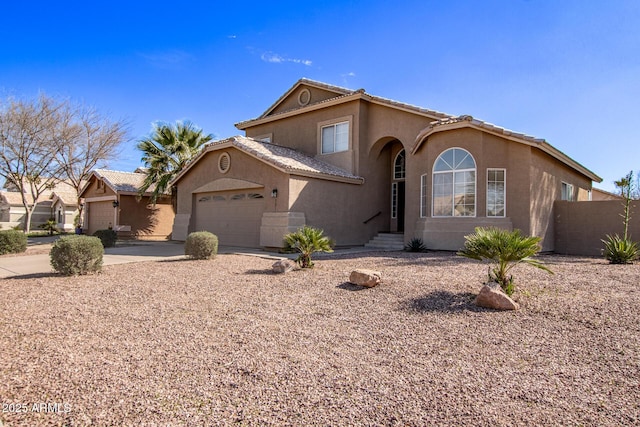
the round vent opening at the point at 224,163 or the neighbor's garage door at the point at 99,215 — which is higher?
the round vent opening at the point at 224,163

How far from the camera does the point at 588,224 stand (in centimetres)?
1473

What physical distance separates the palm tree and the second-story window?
884cm

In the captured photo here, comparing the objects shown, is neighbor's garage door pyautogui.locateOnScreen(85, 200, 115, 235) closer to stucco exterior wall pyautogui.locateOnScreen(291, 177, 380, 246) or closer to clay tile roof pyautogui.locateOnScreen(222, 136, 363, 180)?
clay tile roof pyautogui.locateOnScreen(222, 136, 363, 180)

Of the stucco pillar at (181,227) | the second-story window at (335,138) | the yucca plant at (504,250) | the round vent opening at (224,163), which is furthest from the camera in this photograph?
the stucco pillar at (181,227)

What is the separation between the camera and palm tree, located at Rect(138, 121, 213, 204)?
913 inches

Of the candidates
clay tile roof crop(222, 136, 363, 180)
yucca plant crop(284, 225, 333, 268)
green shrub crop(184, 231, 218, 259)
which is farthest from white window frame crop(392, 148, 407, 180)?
green shrub crop(184, 231, 218, 259)

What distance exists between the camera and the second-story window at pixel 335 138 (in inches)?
746

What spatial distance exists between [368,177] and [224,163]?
261 inches

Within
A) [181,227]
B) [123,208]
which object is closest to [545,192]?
[181,227]

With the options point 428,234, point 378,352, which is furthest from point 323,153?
point 378,352

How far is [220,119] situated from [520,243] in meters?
23.6

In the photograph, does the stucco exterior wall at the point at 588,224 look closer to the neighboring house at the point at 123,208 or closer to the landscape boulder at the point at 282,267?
the landscape boulder at the point at 282,267

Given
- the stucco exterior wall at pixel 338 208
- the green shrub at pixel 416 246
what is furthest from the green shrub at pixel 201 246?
the green shrub at pixel 416 246

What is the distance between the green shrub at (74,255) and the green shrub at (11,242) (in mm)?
7566
